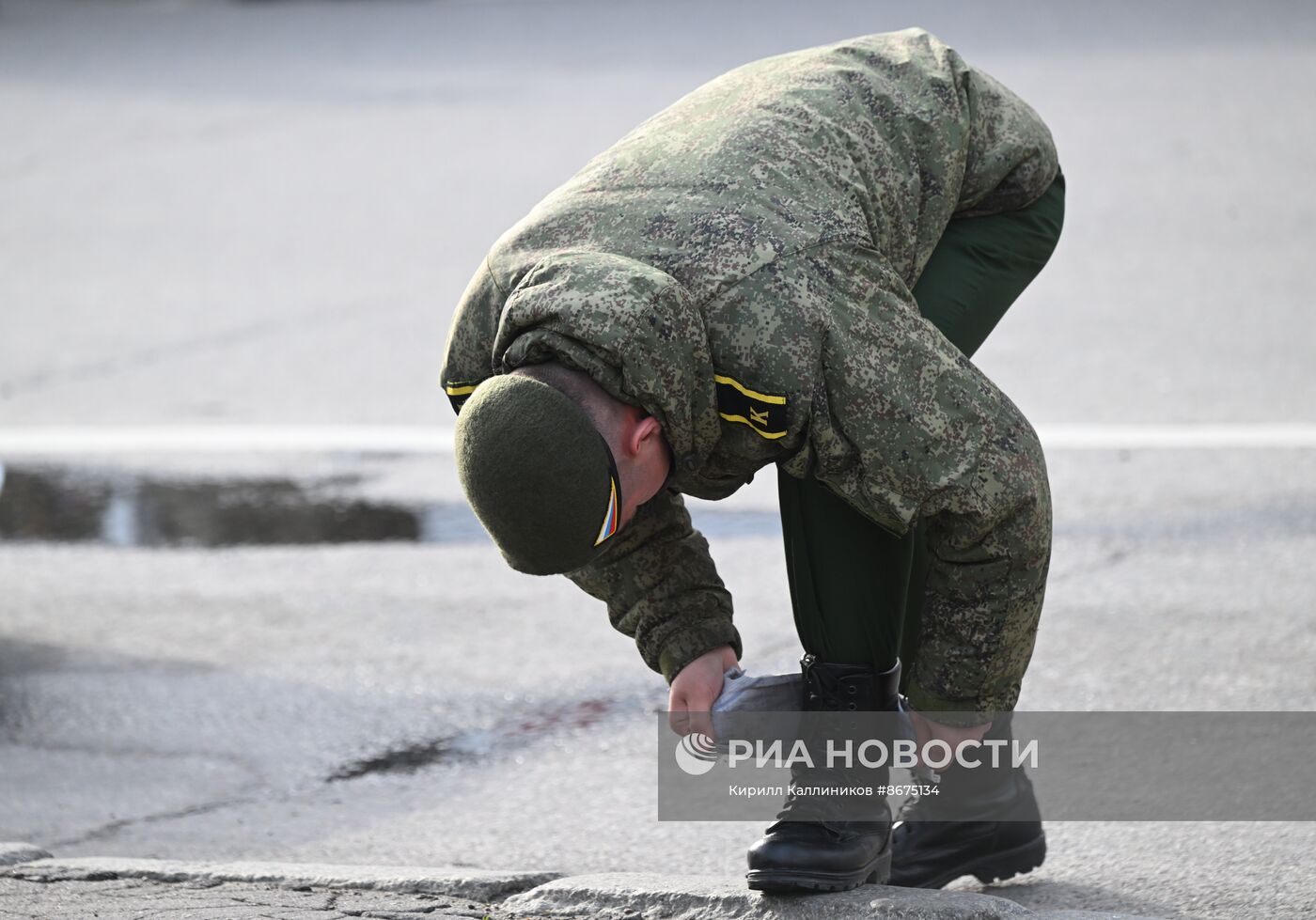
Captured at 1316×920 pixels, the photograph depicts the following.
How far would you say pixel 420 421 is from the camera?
19.3 ft

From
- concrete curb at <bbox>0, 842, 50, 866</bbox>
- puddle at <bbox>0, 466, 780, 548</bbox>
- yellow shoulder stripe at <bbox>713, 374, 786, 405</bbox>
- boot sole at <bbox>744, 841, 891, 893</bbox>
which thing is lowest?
concrete curb at <bbox>0, 842, 50, 866</bbox>

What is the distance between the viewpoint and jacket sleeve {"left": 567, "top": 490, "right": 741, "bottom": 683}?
2.67 m

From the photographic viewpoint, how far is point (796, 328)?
224 centimetres

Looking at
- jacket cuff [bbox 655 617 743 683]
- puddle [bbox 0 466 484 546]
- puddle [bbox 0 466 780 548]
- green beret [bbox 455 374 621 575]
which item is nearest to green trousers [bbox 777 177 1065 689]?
jacket cuff [bbox 655 617 743 683]

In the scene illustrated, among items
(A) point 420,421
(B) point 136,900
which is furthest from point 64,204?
(B) point 136,900

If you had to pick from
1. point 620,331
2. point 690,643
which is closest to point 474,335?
point 620,331

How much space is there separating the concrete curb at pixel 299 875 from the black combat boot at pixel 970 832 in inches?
24.7

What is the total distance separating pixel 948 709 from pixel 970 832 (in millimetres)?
363

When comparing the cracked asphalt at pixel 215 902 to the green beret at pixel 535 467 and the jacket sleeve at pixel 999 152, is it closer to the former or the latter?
the green beret at pixel 535 467

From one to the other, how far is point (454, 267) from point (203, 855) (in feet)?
16.1

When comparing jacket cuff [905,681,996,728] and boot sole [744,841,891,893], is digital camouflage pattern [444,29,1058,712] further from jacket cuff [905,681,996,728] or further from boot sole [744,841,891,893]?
boot sole [744,841,891,893]

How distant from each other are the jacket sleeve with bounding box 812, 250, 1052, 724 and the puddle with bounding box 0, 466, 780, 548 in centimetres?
237

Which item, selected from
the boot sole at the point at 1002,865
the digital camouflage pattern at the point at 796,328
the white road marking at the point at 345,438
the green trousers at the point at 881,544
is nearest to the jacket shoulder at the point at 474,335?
the digital camouflage pattern at the point at 796,328

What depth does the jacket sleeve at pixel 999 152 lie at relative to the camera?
2.70 metres
